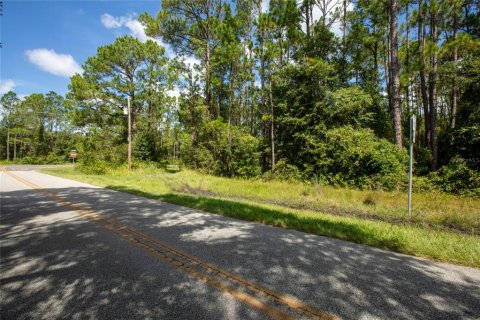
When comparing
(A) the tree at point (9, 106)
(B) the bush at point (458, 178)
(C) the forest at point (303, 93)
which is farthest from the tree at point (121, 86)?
(A) the tree at point (9, 106)

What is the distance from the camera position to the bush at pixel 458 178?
10995mm

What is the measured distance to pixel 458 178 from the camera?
11.8 meters

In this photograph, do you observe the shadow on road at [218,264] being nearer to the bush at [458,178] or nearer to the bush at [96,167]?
the bush at [458,178]

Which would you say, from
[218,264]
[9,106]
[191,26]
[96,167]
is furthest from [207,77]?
[9,106]

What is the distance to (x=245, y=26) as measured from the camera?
23578 mm

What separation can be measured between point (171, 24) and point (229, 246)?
24.9 m

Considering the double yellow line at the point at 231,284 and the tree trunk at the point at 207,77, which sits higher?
the tree trunk at the point at 207,77

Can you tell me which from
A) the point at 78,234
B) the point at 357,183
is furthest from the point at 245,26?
the point at 78,234

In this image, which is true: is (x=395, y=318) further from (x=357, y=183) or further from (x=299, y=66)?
(x=299, y=66)

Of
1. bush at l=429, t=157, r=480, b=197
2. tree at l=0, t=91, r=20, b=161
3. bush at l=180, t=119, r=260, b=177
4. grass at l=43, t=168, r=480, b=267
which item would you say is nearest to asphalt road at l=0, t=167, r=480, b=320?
grass at l=43, t=168, r=480, b=267

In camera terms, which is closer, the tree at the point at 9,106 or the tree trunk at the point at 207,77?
the tree trunk at the point at 207,77

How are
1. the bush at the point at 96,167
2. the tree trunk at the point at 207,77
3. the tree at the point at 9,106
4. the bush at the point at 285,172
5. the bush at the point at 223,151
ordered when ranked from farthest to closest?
the tree at the point at 9,106 → the tree trunk at the point at 207,77 → the bush at the point at 96,167 → the bush at the point at 223,151 → the bush at the point at 285,172

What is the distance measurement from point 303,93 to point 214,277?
16.8 m

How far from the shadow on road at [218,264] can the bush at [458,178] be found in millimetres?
10197
